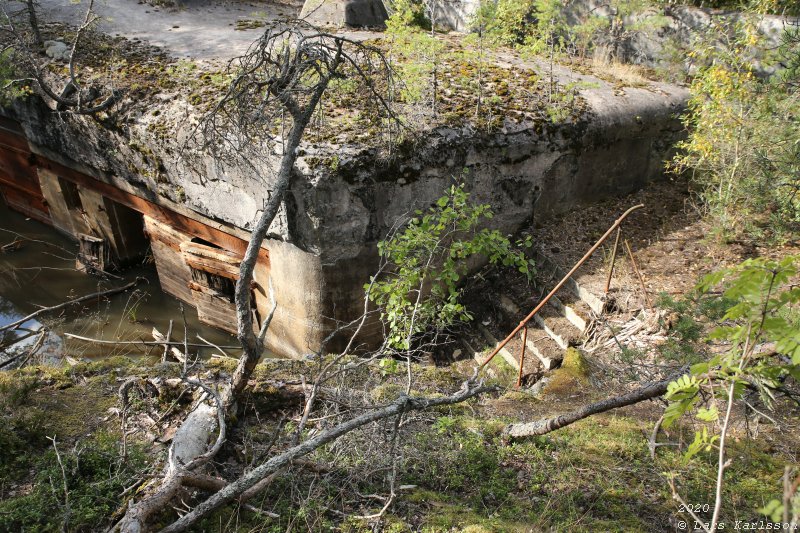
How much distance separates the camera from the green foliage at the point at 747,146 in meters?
6.40

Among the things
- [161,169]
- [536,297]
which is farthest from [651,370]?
[161,169]

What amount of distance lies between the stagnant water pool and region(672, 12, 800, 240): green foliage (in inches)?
288

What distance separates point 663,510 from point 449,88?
20.7ft

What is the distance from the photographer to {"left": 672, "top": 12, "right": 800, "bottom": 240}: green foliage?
21.0ft

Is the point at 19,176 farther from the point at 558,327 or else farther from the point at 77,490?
the point at 558,327

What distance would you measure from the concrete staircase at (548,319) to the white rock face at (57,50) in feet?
26.6

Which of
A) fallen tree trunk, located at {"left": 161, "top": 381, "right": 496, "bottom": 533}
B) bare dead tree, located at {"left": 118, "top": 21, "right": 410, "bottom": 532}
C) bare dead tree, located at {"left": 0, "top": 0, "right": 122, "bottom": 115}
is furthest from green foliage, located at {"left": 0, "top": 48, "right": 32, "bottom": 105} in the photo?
fallen tree trunk, located at {"left": 161, "top": 381, "right": 496, "bottom": 533}

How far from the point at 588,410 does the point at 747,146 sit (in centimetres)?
515

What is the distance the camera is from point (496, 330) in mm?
7441

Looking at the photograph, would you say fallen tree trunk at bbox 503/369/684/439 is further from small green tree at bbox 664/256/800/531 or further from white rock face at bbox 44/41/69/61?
white rock face at bbox 44/41/69/61

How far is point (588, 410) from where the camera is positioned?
3.60 metres

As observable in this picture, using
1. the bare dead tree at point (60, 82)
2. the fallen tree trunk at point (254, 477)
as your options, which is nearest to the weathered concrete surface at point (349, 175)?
the bare dead tree at point (60, 82)

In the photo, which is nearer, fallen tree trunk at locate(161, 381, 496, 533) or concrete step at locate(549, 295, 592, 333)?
fallen tree trunk at locate(161, 381, 496, 533)

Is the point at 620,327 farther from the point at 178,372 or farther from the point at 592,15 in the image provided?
the point at 592,15
